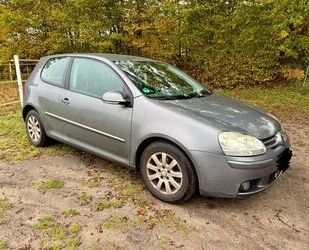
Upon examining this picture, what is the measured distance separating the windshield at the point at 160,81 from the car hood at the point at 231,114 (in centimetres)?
19

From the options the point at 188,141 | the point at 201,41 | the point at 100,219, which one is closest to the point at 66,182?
the point at 100,219

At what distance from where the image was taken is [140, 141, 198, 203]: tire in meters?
3.54

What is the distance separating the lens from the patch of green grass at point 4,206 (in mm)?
3578

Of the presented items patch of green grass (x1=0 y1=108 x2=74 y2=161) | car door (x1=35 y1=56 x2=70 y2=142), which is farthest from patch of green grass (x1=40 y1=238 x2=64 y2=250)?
patch of green grass (x1=0 y1=108 x2=74 y2=161)

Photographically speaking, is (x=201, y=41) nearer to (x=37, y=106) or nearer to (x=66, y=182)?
(x=37, y=106)

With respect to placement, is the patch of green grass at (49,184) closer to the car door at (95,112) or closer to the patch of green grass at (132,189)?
the car door at (95,112)

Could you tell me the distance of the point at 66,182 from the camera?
168 inches

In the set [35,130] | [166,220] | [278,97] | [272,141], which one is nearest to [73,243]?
[166,220]

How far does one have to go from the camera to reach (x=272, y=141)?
3695mm

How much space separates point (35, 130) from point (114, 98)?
6.66 ft

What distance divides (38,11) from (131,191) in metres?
10.4

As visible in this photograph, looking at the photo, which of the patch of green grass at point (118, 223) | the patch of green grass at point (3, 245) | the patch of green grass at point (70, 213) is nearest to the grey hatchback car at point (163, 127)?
the patch of green grass at point (118, 223)

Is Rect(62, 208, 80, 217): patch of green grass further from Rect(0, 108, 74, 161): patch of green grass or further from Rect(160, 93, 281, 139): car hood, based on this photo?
Rect(0, 108, 74, 161): patch of green grass

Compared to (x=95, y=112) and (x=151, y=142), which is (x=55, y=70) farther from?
(x=151, y=142)
